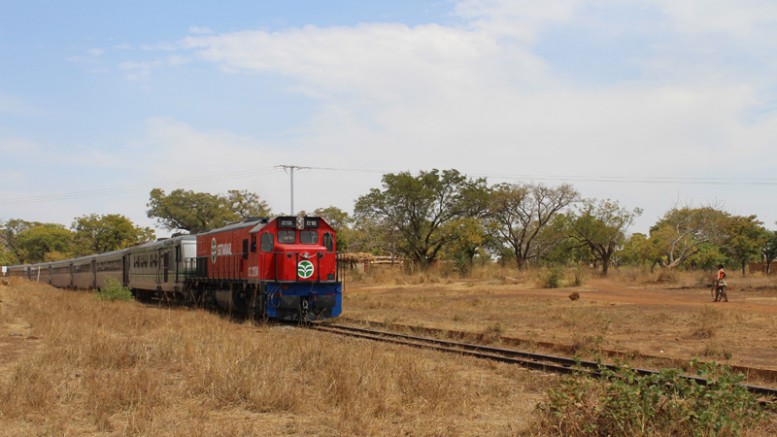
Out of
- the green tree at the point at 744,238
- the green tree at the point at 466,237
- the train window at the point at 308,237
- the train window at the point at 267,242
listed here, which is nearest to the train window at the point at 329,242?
the train window at the point at 308,237

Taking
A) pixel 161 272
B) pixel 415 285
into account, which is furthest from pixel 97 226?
pixel 161 272

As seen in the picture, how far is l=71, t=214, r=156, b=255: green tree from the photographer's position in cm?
9331

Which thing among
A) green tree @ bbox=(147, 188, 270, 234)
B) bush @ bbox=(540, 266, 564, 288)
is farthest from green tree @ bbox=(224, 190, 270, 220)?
bush @ bbox=(540, 266, 564, 288)

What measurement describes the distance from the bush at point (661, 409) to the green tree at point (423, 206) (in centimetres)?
5373

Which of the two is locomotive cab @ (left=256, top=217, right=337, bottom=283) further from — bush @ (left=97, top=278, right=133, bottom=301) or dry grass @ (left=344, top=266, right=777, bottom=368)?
bush @ (left=97, top=278, right=133, bottom=301)

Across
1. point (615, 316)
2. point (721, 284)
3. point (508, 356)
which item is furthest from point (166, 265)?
point (721, 284)

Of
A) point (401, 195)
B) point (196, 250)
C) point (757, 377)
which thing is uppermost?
point (401, 195)

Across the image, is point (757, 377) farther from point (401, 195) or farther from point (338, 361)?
point (401, 195)

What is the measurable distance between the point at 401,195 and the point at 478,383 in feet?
170

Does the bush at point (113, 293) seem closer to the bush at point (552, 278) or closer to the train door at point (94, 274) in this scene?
the train door at point (94, 274)

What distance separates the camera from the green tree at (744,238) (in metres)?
65.4

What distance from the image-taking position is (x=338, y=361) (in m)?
10.6

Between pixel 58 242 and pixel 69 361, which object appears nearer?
pixel 69 361

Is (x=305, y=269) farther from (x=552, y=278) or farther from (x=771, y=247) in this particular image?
(x=771, y=247)
